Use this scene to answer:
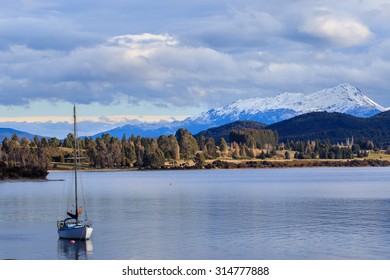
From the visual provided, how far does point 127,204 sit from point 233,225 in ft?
119

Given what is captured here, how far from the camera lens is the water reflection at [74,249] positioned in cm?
5575

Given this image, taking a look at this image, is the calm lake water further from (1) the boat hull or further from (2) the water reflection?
(1) the boat hull

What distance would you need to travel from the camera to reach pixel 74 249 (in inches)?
2327

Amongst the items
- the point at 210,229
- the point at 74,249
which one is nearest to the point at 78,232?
the point at 74,249

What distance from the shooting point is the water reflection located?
5575 cm

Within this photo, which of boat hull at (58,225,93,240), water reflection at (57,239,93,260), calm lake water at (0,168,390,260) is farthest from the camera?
boat hull at (58,225,93,240)

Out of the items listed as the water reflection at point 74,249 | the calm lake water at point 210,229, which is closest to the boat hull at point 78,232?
the water reflection at point 74,249

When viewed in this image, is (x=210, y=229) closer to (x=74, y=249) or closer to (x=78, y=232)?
(x=78, y=232)

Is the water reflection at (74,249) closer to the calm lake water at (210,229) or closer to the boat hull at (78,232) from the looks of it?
the calm lake water at (210,229)

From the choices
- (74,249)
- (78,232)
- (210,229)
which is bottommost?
(74,249)

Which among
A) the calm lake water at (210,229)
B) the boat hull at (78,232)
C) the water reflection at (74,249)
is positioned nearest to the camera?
the water reflection at (74,249)

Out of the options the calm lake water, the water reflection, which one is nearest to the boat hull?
the water reflection

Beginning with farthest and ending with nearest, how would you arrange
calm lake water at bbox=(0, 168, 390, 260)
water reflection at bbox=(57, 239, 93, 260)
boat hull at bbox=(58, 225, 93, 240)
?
boat hull at bbox=(58, 225, 93, 240), calm lake water at bbox=(0, 168, 390, 260), water reflection at bbox=(57, 239, 93, 260)
